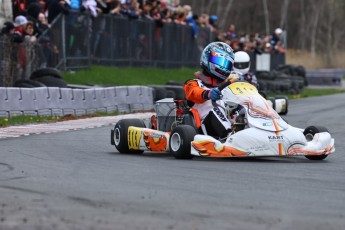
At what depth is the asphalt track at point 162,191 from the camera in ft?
22.1

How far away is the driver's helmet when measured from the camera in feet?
37.9

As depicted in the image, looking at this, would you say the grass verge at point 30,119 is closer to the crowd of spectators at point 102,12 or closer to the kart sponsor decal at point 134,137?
the crowd of spectators at point 102,12

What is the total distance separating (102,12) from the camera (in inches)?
997

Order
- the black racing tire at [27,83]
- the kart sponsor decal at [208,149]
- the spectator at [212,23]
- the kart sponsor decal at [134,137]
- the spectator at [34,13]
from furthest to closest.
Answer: the spectator at [212,23] → the spectator at [34,13] → the black racing tire at [27,83] → the kart sponsor decal at [134,137] → the kart sponsor decal at [208,149]

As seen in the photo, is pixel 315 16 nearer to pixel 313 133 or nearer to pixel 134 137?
pixel 134 137

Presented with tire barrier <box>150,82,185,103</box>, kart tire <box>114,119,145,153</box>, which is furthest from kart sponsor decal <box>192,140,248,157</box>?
tire barrier <box>150,82,185,103</box>

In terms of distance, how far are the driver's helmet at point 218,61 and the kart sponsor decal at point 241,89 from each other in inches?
14.3

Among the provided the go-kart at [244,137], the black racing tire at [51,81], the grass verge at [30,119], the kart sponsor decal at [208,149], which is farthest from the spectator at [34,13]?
the kart sponsor decal at [208,149]

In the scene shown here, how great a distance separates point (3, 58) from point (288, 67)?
824 inches

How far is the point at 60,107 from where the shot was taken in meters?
18.7

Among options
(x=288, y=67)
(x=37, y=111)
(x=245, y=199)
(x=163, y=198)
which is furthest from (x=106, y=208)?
(x=288, y=67)

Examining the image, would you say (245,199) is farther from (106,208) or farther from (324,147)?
(324,147)

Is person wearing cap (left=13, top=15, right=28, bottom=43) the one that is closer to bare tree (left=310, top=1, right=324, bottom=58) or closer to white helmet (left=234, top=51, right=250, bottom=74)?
white helmet (left=234, top=51, right=250, bottom=74)

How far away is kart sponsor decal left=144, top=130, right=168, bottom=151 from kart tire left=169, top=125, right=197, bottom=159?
24 centimetres
